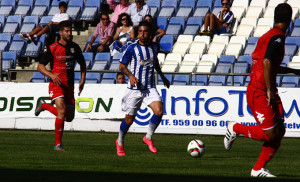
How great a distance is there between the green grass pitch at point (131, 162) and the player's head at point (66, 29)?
1.95 m

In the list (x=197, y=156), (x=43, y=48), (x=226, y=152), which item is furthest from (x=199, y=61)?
(x=197, y=156)

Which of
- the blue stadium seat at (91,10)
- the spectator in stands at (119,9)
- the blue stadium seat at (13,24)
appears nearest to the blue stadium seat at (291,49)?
the spectator in stands at (119,9)

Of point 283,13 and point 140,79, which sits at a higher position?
point 283,13

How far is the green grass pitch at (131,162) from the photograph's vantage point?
7.42 meters

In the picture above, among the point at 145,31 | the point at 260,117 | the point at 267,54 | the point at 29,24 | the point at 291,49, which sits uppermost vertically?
the point at 267,54

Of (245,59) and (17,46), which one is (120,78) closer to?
(245,59)

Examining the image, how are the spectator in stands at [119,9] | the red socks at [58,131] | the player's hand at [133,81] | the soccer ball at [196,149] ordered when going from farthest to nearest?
1. the spectator in stands at [119,9]
2. the red socks at [58,131]
3. the player's hand at [133,81]
4. the soccer ball at [196,149]

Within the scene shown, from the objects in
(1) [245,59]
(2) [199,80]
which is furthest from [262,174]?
(1) [245,59]

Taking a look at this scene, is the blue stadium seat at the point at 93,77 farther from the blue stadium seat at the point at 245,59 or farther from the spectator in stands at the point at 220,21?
the blue stadium seat at the point at 245,59

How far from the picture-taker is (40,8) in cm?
2475

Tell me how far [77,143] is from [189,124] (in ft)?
13.7

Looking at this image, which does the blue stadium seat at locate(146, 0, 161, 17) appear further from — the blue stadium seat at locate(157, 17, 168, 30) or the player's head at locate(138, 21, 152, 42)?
the player's head at locate(138, 21, 152, 42)

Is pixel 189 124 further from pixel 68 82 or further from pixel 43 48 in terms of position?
pixel 43 48

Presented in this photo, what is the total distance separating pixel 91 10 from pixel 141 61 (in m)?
13.2
